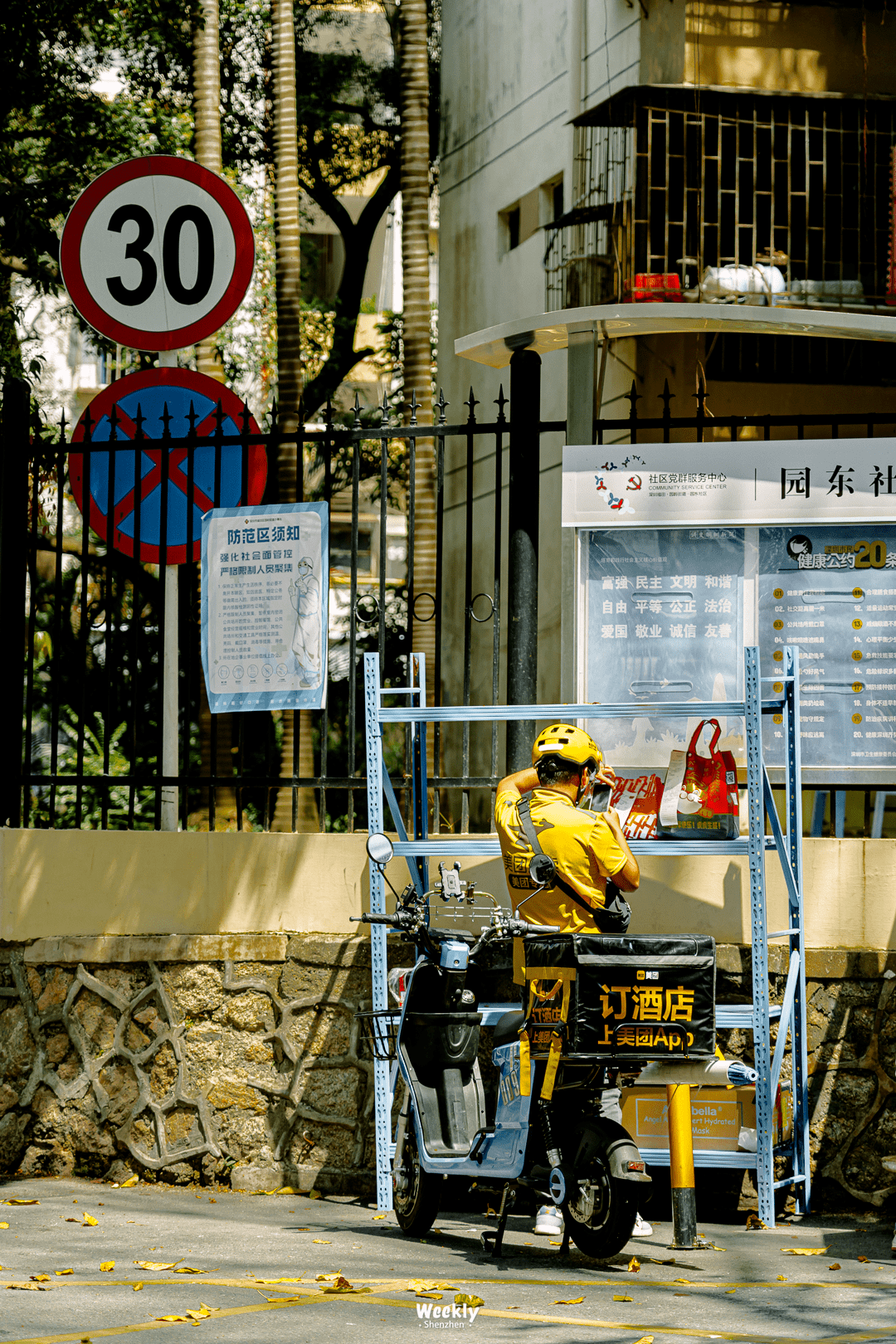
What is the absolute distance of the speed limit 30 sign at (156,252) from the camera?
7.44 m

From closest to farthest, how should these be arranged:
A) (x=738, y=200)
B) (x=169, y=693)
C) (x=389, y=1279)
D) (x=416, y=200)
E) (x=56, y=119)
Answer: (x=389, y=1279) → (x=169, y=693) → (x=738, y=200) → (x=416, y=200) → (x=56, y=119)

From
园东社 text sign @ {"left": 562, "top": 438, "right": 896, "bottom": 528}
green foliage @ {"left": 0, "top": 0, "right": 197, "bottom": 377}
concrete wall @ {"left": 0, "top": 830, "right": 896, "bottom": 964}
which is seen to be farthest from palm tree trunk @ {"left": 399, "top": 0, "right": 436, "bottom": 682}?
园东社 text sign @ {"left": 562, "top": 438, "right": 896, "bottom": 528}

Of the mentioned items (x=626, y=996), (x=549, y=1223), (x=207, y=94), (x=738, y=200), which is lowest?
(x=549, y=1223)

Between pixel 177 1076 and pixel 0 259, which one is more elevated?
pixel 0 259

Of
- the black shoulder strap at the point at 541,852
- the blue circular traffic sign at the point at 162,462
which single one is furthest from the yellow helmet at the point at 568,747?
the blue circular traffic sign at the point at 162,462

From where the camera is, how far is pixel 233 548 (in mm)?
7629

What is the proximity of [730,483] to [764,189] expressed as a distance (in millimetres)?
8071

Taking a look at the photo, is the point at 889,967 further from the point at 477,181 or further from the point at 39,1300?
the point at 477,181

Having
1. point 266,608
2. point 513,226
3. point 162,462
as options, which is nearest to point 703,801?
point 266,608

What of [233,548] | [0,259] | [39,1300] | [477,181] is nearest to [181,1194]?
[39,1300]

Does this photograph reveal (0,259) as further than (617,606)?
Yes

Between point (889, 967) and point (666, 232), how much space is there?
8681mm

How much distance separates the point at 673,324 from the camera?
7059mm

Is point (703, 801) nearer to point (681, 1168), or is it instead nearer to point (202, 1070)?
point (681, 1168)
